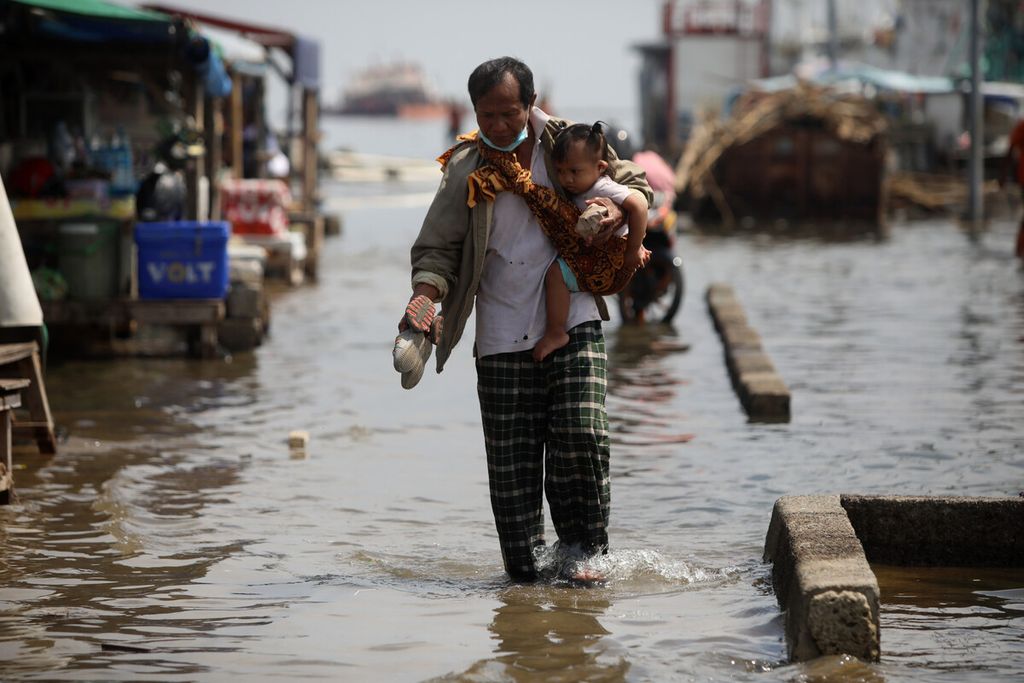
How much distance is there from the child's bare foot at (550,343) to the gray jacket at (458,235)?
28 centimetres

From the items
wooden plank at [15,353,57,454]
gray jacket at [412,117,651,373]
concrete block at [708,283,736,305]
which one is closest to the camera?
gray jacket at [412,117,651,373]

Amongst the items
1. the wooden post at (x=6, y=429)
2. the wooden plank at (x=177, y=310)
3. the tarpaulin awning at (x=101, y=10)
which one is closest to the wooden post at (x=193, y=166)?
the tarpaulin awning at (x=101, y=10)

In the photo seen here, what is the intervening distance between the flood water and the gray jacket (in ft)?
3.28

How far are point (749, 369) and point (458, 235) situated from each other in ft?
16.9

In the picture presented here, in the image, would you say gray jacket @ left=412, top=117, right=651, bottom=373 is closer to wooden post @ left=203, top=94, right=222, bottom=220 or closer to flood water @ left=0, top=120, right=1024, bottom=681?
flood water @ left=0, top=120, right=1024, bottom=681

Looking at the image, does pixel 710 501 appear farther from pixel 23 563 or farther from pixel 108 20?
pixel 108 20

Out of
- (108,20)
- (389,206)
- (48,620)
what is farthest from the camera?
(389,206)

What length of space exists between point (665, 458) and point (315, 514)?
2.01 metres

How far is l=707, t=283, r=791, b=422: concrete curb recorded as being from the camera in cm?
934

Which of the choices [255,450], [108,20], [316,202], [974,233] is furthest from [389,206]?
[255,450]

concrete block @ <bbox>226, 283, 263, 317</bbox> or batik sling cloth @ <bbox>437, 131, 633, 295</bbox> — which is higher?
batik sling cloth @ <bbox>437, 131, 633, 295</bbox>

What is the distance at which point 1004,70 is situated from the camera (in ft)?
167

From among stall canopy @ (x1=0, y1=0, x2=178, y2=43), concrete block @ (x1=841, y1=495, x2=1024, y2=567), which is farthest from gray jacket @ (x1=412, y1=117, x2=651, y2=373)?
stall canopy @ (x1=0, y1=0, x2=178, y2=43)

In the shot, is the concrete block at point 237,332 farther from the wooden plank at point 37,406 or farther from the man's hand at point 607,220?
the man's hand at point 607,220
